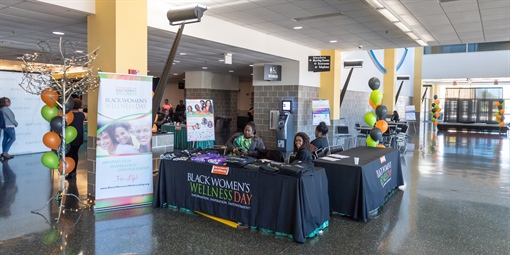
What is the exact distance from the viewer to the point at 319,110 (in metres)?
10.7

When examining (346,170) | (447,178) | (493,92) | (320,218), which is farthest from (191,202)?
(493,92)

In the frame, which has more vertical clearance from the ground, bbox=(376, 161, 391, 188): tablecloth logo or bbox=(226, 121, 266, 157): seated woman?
bbox=(226, 121, 266, 157): seated woman

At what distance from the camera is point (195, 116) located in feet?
27.2

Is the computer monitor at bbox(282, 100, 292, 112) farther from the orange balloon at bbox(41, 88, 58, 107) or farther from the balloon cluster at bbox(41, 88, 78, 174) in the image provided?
the orange balloon at bbox(41, 88, 58, 107)

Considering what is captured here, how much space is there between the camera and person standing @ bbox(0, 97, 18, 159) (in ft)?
27.5

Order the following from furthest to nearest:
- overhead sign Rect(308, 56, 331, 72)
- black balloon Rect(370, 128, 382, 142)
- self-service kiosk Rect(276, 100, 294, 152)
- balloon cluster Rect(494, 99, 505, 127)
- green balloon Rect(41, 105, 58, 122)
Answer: balloon cluster Rect(494, 99, 505, 127)
self-service kiosk Rect(276, 100, 294, 152)
overhead sign Rect(308, 56, 331, 72)
black balloon Rect(370, 128, 382, 142)
green balloon Rect(41, 105, 58, 122)

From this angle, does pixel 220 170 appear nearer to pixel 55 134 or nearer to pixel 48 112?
pixel 55 134

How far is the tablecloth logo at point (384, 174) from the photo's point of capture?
5.11 m

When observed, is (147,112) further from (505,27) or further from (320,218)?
(505,27)

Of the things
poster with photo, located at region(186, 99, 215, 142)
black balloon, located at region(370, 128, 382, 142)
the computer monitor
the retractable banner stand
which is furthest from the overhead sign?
the retractable banner stand

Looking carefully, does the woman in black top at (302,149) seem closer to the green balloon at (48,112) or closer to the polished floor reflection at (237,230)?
the polished floor reflection at (237,230)

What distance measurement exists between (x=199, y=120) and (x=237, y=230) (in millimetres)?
4587

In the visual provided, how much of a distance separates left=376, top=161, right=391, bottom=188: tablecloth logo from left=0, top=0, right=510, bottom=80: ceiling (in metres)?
2.74

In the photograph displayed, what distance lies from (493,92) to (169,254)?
24.0 metres
